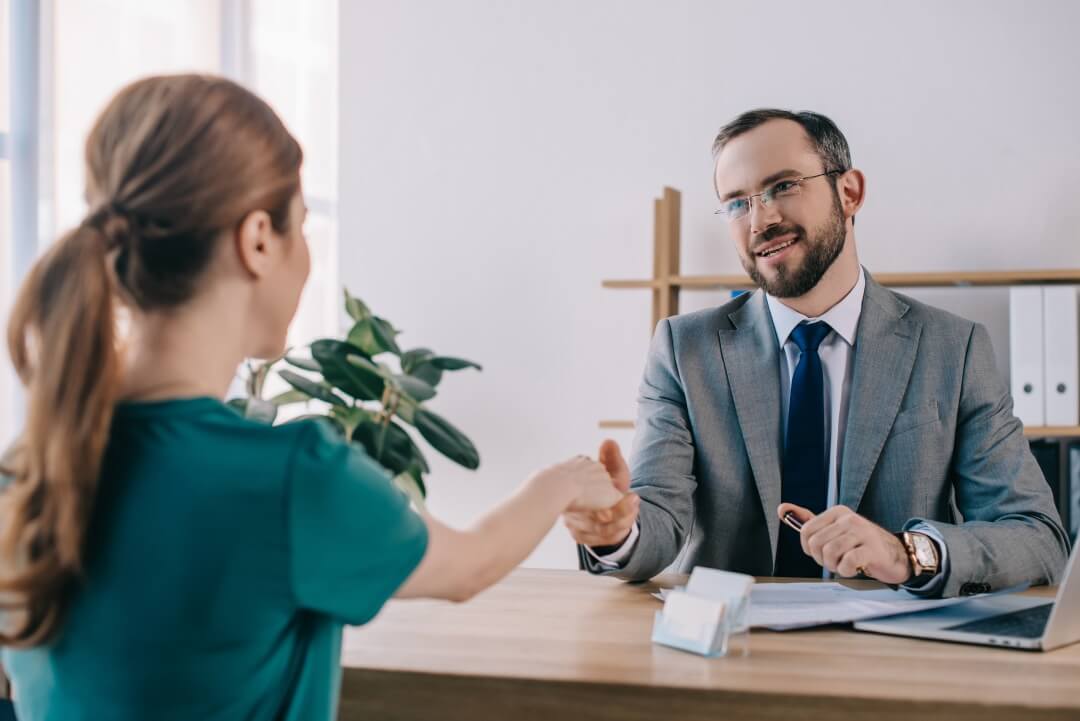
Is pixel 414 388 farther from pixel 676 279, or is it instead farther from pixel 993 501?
pixel 993 501

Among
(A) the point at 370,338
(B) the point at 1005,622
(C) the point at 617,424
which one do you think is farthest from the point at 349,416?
(B) the point at 1005,622

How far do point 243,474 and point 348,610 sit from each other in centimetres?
15

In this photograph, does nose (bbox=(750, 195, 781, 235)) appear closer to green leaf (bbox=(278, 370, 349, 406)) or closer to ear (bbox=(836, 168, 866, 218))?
ear (bbox=(836, 168, 866, 218))

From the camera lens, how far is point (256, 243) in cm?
94

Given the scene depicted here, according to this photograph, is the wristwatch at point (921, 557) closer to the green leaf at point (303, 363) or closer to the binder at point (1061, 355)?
the binder at point (1061, 355)

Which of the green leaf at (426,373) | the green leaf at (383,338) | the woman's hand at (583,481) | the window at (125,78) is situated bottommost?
the woman's hand at (583,481)

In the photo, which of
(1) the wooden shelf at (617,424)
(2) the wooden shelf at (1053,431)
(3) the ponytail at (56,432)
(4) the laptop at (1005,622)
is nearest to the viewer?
(3) the ponytail at (56,432)

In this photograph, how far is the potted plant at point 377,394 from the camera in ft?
10.0

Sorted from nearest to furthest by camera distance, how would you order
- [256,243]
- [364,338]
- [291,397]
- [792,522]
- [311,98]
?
[256,243], [792,522], [364,338], [291,397], [311,98]

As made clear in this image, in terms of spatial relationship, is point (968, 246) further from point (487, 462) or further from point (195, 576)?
point (195, 576)

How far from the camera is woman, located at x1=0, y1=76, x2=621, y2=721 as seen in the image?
2.69 ft

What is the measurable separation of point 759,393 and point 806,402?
9 centimetres

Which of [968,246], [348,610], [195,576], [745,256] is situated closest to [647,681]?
[348,610]

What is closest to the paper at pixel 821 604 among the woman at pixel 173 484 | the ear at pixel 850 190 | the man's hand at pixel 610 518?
the man's hand at pixel 610 518
